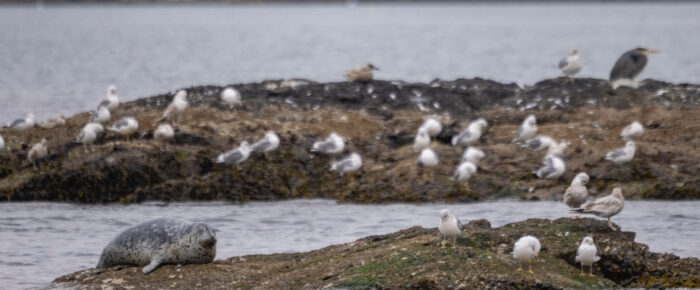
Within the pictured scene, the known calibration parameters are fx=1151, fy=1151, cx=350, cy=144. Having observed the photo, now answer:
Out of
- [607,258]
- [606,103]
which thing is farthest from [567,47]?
[607,258]

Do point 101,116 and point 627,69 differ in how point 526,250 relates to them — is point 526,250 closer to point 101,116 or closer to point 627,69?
point 101,116

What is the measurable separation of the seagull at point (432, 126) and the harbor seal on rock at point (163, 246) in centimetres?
758

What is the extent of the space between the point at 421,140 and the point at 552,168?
242cm

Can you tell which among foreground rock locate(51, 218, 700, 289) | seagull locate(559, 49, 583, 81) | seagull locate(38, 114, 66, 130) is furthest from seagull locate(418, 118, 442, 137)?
foreground rock locate(51, 218, 700, 289)

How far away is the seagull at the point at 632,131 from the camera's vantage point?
64.6 ft

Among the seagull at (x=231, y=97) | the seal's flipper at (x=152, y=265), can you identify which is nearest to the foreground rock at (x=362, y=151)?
the seagull at (x=231, y=97)

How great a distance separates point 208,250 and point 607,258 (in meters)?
4.54

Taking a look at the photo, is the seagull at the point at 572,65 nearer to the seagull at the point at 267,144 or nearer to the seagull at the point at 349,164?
the seagull at the point at 349,164

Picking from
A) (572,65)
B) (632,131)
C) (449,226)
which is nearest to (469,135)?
(632,131)

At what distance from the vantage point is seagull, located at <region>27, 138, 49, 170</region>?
19.2 meters

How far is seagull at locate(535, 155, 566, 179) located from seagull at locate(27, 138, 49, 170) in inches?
324

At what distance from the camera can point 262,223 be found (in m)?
17.8

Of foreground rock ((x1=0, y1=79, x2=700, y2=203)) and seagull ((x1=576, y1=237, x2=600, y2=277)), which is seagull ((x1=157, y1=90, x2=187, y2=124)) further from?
seagull ((x1=576, y1=237, x2=600, y2=277))

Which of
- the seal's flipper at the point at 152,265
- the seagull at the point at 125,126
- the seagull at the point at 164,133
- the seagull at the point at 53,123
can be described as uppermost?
the seagull at the point at 53,123
